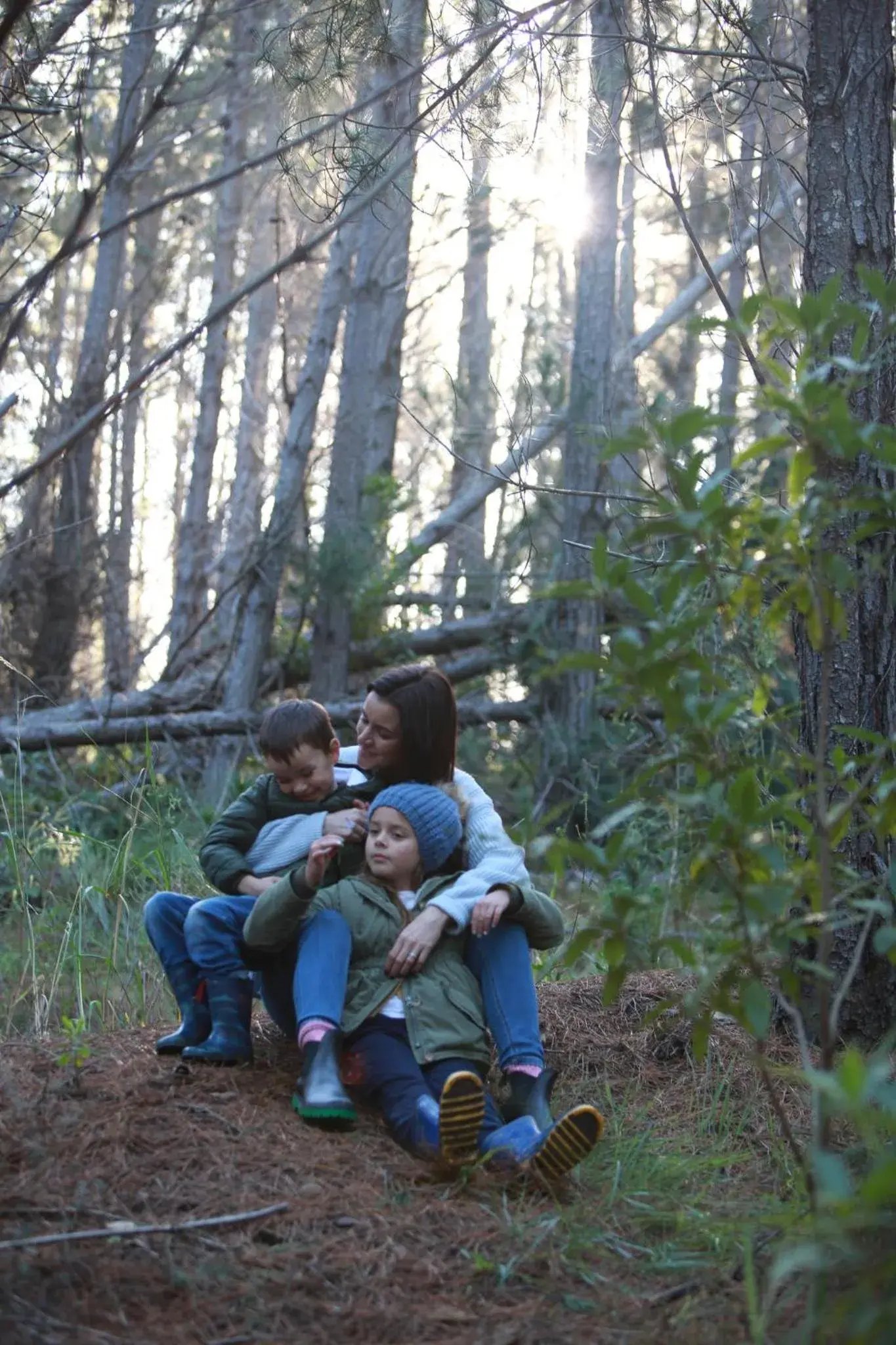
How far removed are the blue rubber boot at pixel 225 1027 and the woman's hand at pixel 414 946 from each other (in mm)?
405

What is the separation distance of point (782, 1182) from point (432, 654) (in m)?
7.28

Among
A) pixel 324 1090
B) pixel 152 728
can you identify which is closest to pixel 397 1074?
pixel 324 1090

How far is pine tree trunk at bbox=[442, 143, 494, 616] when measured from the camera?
8.88 metres

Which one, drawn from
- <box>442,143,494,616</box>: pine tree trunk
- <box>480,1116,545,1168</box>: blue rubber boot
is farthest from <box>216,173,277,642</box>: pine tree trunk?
<box>480,1116,545,1168</box>: blue rubber boot

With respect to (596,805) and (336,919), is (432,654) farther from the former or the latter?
(336,919)

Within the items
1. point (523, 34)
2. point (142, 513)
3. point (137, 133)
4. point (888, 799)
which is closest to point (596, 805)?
point (523, 34)

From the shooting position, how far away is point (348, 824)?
330 centimetres

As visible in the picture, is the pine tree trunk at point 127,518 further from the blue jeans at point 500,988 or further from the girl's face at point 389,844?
the blue jeans at point 500,988

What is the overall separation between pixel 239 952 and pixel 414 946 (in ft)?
1.60

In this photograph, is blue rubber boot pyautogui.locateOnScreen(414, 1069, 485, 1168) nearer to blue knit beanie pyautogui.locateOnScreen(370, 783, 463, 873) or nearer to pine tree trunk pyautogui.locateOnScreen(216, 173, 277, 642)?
blue knit beanie pyautogui.locateOnScreen(370, 783, 463, 873)

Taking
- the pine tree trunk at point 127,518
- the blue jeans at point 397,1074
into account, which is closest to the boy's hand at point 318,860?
the blue jeans at point 397,1074

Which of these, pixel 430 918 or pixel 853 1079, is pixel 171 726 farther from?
pixel 853 1079

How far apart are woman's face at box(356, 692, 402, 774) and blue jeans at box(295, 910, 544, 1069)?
525 millimetres

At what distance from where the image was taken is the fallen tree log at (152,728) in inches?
321
